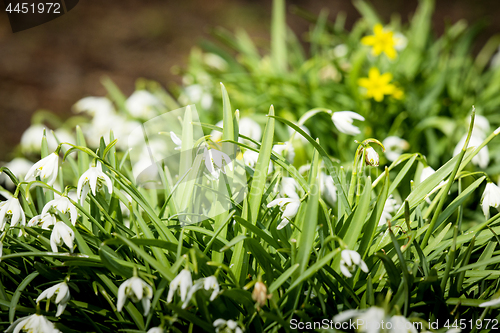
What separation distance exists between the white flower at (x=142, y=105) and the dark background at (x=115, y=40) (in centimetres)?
131

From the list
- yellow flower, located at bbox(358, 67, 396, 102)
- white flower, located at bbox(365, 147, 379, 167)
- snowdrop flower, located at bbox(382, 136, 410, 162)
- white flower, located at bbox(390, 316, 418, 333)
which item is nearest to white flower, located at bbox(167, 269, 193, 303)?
white flower, located at bbox(390, 316, 418, 333)

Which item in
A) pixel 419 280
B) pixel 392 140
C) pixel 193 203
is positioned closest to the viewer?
pixel 419 280

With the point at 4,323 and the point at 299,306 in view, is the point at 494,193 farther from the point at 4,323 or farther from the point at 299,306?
the point at 4,323

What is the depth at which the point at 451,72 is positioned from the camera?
6.55 ft

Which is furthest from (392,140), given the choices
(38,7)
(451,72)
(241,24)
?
(241,24)

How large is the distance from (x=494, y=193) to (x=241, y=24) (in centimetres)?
435

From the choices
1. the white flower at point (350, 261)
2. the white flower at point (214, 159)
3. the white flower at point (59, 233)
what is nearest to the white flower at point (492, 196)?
the white flower at point (350, 261)

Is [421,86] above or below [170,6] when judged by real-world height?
below

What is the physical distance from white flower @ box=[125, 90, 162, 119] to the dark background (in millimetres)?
1312

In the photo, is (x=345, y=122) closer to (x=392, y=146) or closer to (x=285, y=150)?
(x=285, y=150)

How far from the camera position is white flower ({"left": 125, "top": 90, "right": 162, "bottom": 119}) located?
79.7 inches

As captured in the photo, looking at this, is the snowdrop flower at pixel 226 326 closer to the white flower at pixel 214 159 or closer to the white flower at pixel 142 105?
the white flower at pixel 214 159

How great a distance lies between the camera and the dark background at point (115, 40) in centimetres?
362

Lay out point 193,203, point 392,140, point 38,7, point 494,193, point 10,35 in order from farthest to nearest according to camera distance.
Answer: point 10,35 → point 38,7 → point 392,140 → point 193,203 → point 494,193
